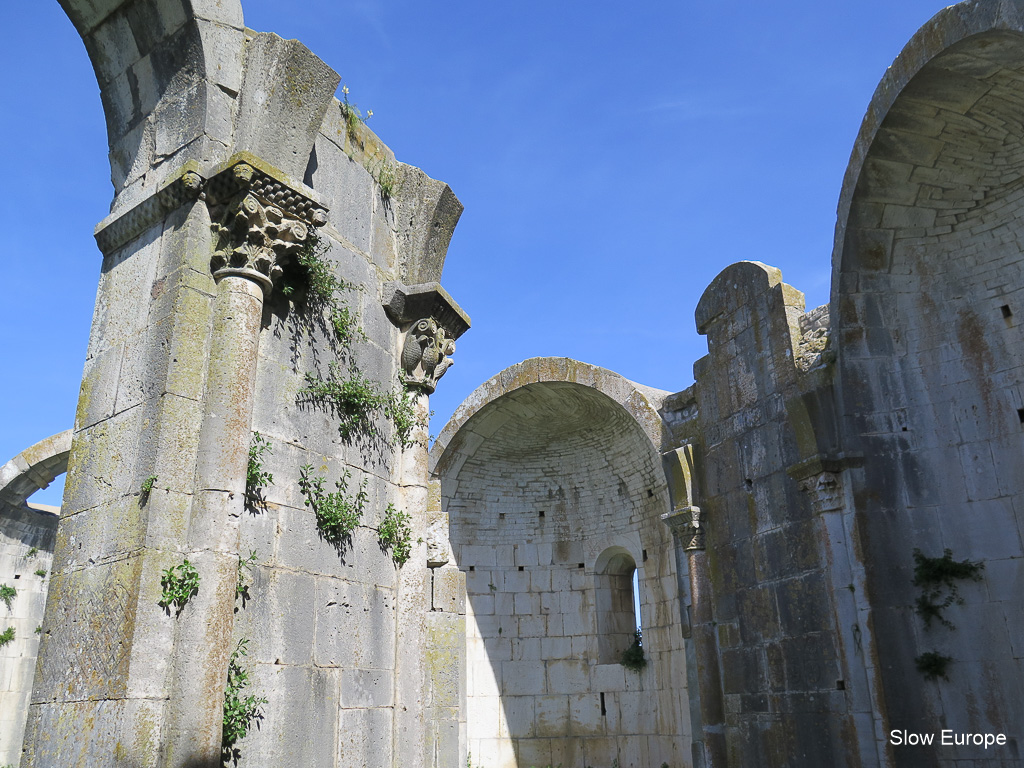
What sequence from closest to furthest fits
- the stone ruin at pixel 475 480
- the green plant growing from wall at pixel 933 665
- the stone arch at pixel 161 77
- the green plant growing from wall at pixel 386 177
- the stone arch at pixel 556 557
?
the stone ruin at pixel 475 480 → the stone arch at pixel 161 77 → the green plant growing from wall at pixel 386 177 → the green plant growing from wall at pixel 933 665 → the stone arch at pixel 556 557

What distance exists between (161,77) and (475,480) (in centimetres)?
1197

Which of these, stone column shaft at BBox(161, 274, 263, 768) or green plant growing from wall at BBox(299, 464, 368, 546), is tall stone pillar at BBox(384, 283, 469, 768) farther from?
stone column shaft at BBox(161, 274, 263, 768)

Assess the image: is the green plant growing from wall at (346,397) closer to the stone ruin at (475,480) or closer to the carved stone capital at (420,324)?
the stone ruin at (475,480)

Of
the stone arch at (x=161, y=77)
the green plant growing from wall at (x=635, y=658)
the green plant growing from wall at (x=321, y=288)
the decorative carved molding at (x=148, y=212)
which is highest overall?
the stone arch at (x=161, y=77)

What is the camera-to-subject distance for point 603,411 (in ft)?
50.5

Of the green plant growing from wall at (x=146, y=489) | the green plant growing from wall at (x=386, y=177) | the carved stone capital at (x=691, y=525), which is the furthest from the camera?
the carved stone capital at (x=691, y=525)

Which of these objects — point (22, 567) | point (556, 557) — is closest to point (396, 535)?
point (22, 567)

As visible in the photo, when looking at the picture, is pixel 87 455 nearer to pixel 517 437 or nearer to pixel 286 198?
pixel 286 198

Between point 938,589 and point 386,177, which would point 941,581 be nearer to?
point 938,589

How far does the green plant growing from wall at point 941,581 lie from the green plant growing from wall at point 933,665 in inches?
12.1

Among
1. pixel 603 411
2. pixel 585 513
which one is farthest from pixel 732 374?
pixel 585 513

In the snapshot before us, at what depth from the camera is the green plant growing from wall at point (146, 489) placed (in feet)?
14.6

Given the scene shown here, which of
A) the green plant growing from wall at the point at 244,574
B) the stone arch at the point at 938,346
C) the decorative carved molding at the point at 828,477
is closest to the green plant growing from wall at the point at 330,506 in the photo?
the green plant growing from wall at the point at 244,574

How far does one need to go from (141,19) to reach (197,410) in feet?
9.37
